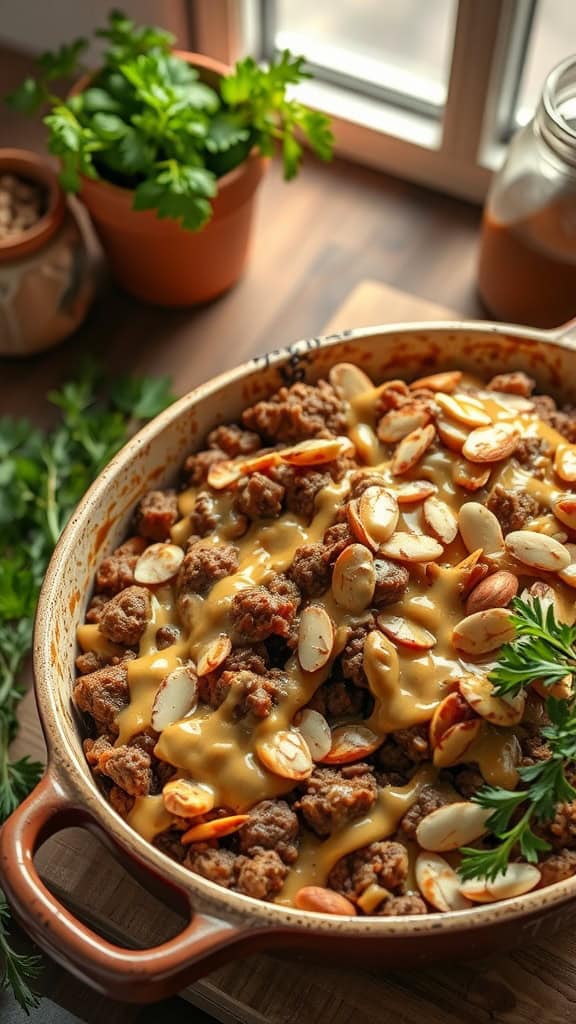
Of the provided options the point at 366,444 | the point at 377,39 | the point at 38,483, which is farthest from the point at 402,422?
the point at 377,39

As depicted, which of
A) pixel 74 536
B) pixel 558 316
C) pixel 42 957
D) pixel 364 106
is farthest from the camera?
pixel 364 106

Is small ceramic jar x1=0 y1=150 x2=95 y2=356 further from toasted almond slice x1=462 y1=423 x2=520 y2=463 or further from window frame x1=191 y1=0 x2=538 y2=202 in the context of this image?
toasted almond slice x1=462 y1=423 x2=520 y2=463

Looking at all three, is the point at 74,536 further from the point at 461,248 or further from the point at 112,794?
the point at 461,248

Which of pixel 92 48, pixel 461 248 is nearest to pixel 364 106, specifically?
pixel 461 248

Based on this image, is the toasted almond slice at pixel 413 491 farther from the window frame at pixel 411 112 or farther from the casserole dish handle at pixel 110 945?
the window frame at pixel 411 112

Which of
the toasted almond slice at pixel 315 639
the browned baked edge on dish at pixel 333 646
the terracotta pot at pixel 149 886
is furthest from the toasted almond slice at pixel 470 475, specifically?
the terracotta pot at pixel 149 886

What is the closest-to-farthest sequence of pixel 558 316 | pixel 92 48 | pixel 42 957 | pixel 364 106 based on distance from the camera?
pixel 42 957 → pixel 558 316 → pixel 364 106 → pixel 92 48

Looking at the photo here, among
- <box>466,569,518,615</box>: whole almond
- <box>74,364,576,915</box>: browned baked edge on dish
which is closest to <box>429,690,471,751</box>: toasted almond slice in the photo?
<box>74,364,576,915</box>: browned baked edge on dish
